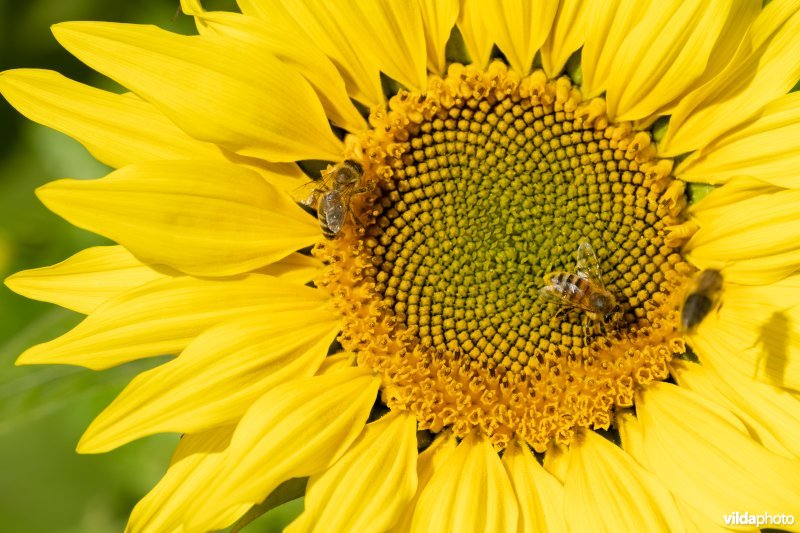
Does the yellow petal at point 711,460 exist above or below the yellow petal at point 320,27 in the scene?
below

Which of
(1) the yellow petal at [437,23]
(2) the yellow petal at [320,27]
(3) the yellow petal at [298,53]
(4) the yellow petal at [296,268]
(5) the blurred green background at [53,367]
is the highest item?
(1) the yellow petal at [437,23]

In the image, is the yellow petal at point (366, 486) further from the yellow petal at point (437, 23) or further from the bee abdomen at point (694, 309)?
the yellow petal at point (437, 23)

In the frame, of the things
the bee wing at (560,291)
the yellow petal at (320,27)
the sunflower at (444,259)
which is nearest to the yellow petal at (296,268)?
the sunflower at (444,259)

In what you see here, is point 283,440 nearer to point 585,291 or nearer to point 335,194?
point 335,194

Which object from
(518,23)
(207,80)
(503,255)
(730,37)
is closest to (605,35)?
(518,23)

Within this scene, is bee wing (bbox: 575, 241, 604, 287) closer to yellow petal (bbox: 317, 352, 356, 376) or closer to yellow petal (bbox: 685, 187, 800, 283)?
yellow petal (bbox: 685, 187, 800, 283)

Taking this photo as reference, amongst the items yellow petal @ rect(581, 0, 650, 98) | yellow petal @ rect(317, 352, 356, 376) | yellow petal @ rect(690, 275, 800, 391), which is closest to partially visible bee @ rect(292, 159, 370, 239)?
yellow petal @ rect(317, 352, 356, 376)

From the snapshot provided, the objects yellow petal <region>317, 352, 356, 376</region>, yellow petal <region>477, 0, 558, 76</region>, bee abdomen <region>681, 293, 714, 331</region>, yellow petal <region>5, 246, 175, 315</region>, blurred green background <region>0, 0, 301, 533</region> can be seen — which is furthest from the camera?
blurred green background <region>0, 0, 301, 533</region>
